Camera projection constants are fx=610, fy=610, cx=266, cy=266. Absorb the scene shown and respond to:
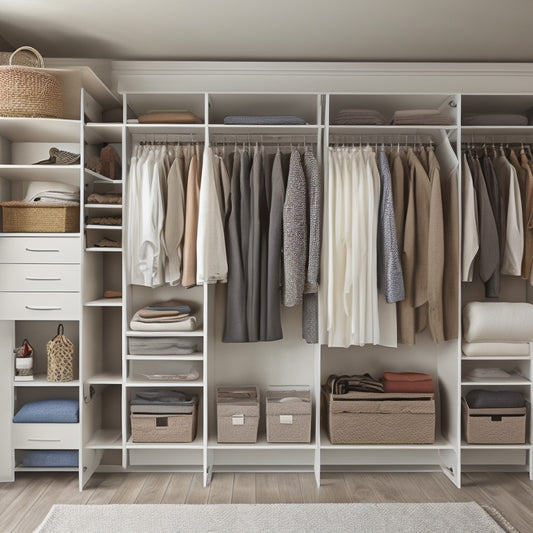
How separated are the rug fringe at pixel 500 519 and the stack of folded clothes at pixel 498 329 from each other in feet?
2.82

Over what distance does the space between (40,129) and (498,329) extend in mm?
2928

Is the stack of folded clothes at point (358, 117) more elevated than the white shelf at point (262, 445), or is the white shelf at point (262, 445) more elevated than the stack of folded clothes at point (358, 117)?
the stack of folded clothes at point (358, 117)

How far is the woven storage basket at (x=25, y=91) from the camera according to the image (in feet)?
10.8

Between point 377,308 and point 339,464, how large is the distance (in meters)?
1.08

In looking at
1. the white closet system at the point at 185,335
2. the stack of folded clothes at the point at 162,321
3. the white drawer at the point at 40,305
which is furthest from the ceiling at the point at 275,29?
the stack of folded clothes at the point at 162,321

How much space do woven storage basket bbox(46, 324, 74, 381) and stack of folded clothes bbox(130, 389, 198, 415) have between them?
42 centimetres

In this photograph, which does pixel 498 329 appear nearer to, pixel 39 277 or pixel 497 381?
pixel 497 381

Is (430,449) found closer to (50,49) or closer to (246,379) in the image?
(246,379)

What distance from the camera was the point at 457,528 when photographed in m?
3.02

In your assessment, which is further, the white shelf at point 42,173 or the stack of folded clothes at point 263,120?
the stack of folded clothes at point 263,120

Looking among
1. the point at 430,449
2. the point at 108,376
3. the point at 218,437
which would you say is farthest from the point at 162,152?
the point at 430,449

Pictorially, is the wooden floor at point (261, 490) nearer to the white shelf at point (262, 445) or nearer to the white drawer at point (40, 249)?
the white shelf at point (262, 445)

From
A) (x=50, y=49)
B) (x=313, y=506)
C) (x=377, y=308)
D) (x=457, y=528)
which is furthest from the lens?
(x=50, y=49)

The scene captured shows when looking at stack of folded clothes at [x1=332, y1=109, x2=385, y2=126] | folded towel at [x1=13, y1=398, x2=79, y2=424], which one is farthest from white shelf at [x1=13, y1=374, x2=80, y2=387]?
stack of folded clothes at [x1=332, y1=109, x2=385, y2=126]
